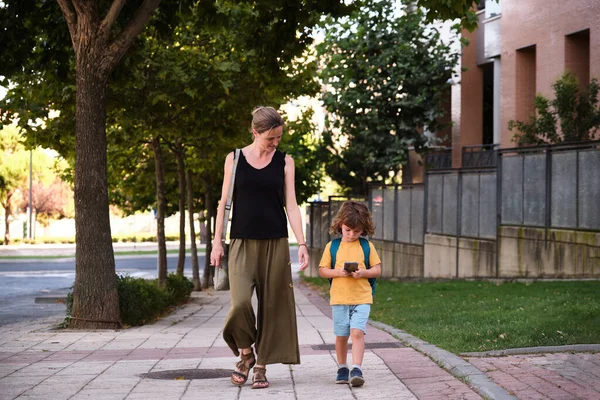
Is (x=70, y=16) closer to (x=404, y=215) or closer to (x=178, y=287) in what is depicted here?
(x=178, y=287)

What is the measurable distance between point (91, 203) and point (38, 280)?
823 inches

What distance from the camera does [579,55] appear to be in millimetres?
27703

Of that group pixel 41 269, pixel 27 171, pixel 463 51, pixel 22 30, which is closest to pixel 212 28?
pixel 22 30

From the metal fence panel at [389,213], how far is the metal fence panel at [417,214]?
1.83m

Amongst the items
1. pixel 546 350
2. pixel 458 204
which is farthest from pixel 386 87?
pixel 546 350

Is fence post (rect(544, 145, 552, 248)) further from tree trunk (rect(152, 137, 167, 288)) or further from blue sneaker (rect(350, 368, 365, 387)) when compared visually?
blue sneaker (rect(350, 368, 365, 387))

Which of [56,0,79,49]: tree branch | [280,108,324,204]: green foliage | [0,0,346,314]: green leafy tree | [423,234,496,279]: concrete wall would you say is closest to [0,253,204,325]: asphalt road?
[0,0,346,314]: green leafy tree

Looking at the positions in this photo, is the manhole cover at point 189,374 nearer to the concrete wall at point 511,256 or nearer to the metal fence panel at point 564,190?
the concrete wall at point 511,256

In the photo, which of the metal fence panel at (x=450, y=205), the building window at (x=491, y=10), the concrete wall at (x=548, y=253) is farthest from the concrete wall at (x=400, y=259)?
the building window at (x=491, y=10)

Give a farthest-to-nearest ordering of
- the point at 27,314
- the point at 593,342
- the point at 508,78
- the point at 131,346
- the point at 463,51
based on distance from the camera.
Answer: the point at 463,51 < the point at 508,78 < the point at 27,314 < the point at 131,346 < the point at 593,342

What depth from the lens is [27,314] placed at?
19.9m

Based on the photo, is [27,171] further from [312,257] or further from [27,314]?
[27,314]

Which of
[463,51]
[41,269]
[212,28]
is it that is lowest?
[41,269]

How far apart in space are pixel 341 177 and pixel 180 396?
110ft
